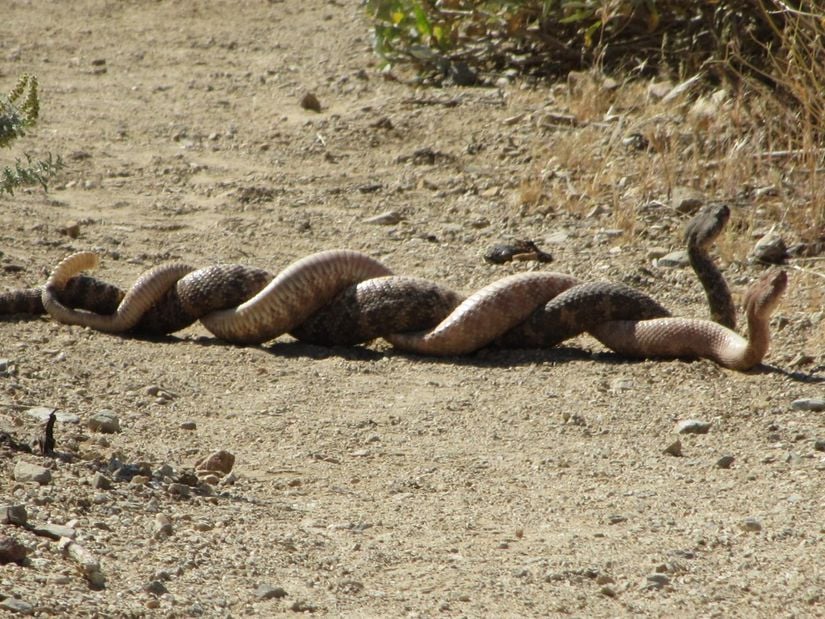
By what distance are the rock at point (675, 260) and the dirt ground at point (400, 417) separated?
0.10 metres

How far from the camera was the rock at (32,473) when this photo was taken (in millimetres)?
3883

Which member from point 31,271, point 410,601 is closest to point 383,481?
point 410,601

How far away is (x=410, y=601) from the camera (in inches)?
135

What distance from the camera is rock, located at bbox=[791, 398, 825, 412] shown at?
4.98 meters

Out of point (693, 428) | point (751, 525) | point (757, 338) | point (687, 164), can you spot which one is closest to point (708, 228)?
point (757, 338)

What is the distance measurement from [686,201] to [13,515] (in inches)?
193

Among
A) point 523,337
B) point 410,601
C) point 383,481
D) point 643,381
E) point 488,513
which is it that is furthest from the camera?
point 523,337

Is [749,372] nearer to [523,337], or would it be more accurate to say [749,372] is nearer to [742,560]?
[523,337]

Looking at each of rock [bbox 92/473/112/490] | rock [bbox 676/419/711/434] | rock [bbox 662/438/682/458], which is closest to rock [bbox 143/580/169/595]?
rock [bbox 92/473/112/490]

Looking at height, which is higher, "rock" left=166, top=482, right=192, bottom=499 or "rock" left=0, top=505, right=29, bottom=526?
"rock" left=0, top=505, right=29, bottom=526

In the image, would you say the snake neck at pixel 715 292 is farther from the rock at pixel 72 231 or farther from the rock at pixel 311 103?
the rock at pixel 311 103

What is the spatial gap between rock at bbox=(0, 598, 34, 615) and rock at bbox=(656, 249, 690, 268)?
15.0ft

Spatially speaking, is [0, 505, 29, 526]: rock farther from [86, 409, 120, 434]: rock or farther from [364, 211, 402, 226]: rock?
[364, 211, 402, 226]: rock

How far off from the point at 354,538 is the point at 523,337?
2.07 meters
